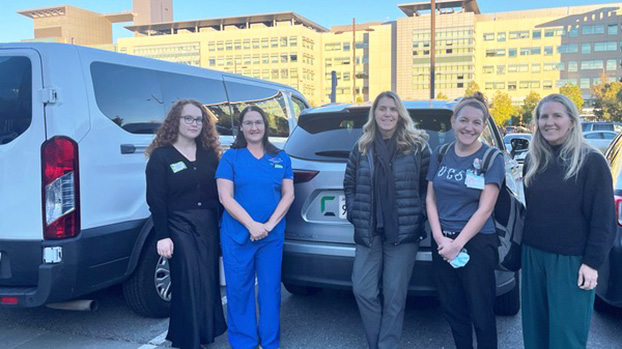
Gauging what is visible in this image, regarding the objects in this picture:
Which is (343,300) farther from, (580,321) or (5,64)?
(5,64)

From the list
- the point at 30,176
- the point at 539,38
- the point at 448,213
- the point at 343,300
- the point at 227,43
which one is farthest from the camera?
the point at 227,43

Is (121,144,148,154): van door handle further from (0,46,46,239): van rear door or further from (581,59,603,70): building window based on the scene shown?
(581,59,603,70): building window

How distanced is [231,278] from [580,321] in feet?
7.07

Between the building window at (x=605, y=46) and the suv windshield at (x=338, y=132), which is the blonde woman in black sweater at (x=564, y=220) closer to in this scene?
the suv windshield at (x=338, y=132)

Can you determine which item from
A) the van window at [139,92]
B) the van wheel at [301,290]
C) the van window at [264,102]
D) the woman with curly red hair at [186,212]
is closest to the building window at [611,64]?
the van window at [264,102]

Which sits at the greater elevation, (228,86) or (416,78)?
(416,78)

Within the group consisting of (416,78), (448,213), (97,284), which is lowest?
Answer: (97,284)

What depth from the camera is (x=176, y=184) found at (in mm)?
3359

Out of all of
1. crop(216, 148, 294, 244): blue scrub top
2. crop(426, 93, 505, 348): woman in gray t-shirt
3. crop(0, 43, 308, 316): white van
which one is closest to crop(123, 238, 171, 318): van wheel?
crop(0, 43, 308, 316): white van

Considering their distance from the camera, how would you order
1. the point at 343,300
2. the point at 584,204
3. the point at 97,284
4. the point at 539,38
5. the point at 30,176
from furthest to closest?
the point at 539,38 < the point at 343,300 < the point at 97,284 < the point at 30,176 < the point at 584,204

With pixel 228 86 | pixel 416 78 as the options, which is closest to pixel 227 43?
pixel 416 78

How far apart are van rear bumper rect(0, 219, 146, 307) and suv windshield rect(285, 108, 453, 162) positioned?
5.12 feet

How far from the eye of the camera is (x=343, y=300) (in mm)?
4652

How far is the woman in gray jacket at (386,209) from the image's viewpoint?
121 inches
